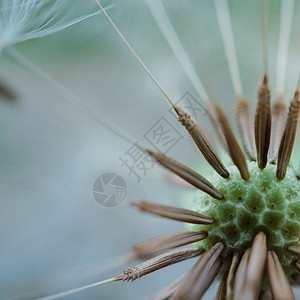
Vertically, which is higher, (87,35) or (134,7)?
(134,7)

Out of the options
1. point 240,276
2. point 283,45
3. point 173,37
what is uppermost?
point 283,45

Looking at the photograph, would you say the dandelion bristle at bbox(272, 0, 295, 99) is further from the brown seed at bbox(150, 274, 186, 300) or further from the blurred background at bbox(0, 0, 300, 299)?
the brown seed at bbox(150, 274, 186, 300)

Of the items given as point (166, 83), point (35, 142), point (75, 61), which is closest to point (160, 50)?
point (166, 83)

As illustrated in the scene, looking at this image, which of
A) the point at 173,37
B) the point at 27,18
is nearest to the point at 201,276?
the point at 27,18

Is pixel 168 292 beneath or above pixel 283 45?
beneath

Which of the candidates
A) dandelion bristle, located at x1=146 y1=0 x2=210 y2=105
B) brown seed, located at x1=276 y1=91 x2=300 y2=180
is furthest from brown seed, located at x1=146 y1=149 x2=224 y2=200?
dandelion bristle, located at x1=146 y1=0 x2=210 y2=105

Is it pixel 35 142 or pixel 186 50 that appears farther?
pixel 35 142

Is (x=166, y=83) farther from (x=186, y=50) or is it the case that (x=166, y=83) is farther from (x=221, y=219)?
(x=221, y=219)

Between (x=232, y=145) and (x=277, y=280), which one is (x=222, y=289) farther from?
(x=232, y=145)
